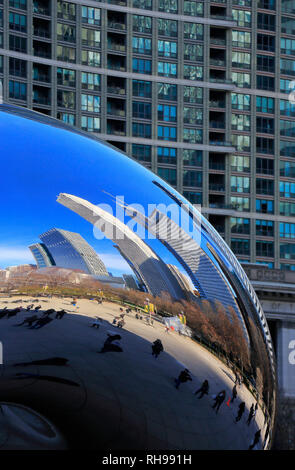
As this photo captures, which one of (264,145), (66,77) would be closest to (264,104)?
(264,145)

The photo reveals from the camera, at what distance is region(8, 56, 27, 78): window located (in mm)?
62188

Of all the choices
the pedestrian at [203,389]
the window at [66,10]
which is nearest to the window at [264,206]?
the window at [66,10]

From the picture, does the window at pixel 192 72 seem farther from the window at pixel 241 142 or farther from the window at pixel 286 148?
the window at pixel 286 148

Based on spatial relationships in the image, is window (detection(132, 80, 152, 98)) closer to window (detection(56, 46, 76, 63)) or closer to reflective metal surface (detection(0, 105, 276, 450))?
window (detection(56, 46, 76, 63))

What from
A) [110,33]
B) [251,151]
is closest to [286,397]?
[251,151]

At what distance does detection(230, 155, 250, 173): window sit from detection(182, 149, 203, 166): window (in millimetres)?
3288

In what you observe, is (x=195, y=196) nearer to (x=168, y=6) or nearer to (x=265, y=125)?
(x=265, y=125)

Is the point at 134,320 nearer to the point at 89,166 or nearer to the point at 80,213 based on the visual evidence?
the point at 80,213

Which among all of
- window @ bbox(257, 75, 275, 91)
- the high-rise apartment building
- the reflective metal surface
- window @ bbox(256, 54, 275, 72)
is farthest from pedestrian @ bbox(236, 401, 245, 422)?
window @ bbox(256, 54, 275, 72)

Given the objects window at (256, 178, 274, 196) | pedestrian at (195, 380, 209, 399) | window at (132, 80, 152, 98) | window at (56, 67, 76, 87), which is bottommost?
pedestrian at (195, 380, 209, 399)

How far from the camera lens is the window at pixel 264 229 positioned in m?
68.1

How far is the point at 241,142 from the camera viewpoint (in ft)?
229

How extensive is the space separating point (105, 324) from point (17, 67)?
2450 inches
